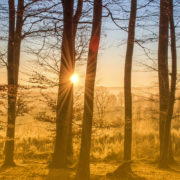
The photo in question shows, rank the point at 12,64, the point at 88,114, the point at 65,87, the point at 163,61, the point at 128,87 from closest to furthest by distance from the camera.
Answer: the point at 88,114
the point at 65,87
the point at 12,64
the point at 128,87
the point at 163,61

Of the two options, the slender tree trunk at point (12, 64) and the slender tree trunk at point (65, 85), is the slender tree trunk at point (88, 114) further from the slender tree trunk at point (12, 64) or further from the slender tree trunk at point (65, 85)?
the slender tree trunk at point (12, 64)

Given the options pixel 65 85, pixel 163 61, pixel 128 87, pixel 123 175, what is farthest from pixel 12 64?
pixel 163 61

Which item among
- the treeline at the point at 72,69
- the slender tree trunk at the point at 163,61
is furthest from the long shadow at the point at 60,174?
the slender tree trunk at the point at 163,61

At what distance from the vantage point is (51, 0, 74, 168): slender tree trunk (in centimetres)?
821

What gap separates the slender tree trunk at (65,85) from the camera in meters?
8.21

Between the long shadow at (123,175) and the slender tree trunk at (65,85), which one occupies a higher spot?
the slender tree trunk at (65,85)

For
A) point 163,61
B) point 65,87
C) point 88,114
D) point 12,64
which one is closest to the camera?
point 88,114

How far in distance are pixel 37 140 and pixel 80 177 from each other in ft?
37.5


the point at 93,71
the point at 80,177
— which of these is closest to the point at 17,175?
the point at 80,177

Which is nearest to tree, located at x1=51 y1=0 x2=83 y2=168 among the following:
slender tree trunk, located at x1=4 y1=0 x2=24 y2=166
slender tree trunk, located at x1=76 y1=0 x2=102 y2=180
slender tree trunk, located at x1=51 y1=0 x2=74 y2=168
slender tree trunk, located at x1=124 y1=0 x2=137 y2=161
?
slender tree trunk, located at x1=51 y1=0 x2=74 y2=168

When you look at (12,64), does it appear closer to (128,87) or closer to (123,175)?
(128,87)

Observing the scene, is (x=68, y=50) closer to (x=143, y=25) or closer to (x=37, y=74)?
(x=37, y=74)

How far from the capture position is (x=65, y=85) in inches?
334

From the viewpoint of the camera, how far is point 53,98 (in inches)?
460
